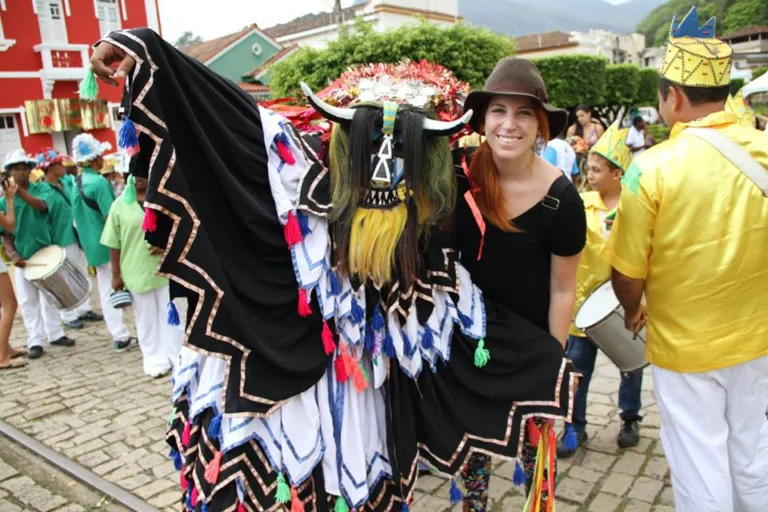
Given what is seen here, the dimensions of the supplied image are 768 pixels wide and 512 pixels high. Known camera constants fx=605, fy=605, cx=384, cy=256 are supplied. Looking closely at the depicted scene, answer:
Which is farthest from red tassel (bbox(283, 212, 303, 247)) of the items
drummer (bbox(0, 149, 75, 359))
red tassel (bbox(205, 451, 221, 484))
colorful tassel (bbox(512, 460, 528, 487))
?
drummer (bbox(0, 149, 75, 359))

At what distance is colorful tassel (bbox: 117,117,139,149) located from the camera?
1.88m

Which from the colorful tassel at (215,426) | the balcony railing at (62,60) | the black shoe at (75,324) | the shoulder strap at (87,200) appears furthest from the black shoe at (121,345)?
the balcony railing at (62,60)

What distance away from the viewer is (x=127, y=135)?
1881 millimetres

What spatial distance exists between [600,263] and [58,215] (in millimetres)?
5771

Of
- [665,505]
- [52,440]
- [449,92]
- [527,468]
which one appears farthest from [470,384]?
[52,440]

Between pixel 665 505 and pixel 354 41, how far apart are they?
482 inches

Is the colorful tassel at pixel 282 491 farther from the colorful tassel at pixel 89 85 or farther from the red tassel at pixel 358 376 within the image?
the colorful tassel at pixel 89 85

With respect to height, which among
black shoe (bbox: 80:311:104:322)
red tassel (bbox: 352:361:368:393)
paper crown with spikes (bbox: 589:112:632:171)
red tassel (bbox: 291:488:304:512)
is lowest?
black shoe (bbox: 80:311:104:322)

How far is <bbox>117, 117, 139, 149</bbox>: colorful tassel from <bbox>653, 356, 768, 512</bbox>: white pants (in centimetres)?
222

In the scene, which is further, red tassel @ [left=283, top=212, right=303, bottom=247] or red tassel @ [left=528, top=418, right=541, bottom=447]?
red tassel @ [left=528, top=418, right=541, bottom=447]

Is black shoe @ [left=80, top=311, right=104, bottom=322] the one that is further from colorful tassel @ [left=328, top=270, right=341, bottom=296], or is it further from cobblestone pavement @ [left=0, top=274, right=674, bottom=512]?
colorful tassel @ [left=328, top=270, right=341, bottom=296]

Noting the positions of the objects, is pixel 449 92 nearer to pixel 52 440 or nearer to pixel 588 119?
pixel 52 440

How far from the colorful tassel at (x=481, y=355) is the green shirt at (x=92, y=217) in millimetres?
5317

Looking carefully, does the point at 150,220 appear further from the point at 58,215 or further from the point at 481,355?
the point at 58,215
